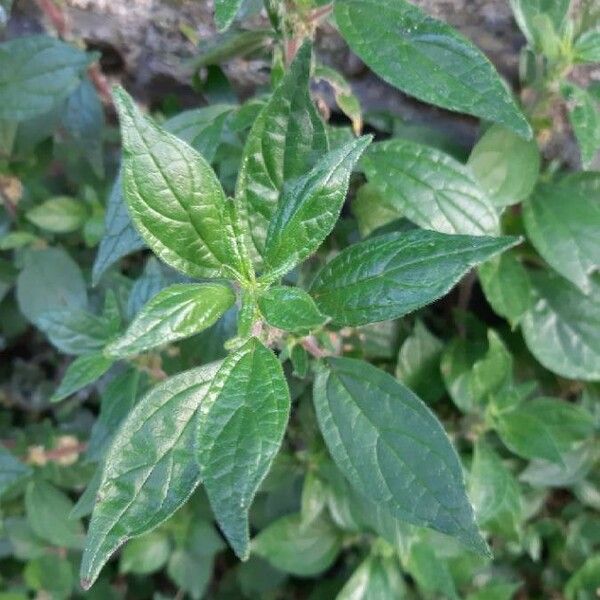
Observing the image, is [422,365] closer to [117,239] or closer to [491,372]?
[491,372]

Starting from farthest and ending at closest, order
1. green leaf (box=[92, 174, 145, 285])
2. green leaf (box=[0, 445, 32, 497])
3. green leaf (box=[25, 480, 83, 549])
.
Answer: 1. green leaf (box=[25, 480, 83, 549])
2. green leaf (box=[0, 445, 32, 497])
3. green leaf (box=[92, 174, 145, 285])

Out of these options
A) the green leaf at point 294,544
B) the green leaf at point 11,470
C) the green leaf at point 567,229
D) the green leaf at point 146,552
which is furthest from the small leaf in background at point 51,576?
the green leaf at point 567,229

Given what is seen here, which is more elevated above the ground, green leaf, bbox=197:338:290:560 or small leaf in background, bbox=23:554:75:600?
green leaf, bbox=197:338:290:560


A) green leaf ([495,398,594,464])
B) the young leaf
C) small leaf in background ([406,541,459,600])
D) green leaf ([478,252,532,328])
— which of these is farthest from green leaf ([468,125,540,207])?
small leaf in background ([406,541,459,600])

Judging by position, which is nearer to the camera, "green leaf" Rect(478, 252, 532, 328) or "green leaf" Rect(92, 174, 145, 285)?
"green leaf" Rect(92, 174, 145, 285)

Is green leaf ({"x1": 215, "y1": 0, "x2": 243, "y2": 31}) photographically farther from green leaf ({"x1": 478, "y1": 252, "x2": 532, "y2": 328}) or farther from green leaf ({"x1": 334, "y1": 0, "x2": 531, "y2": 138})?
green leaf ({"x1": 478, "y1": 252, "x2": 532, "y2": 328})

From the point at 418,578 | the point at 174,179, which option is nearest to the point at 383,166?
the point at 174,179

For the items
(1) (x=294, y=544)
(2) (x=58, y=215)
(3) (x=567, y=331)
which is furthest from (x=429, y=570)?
(2) (x=58, y=215)
